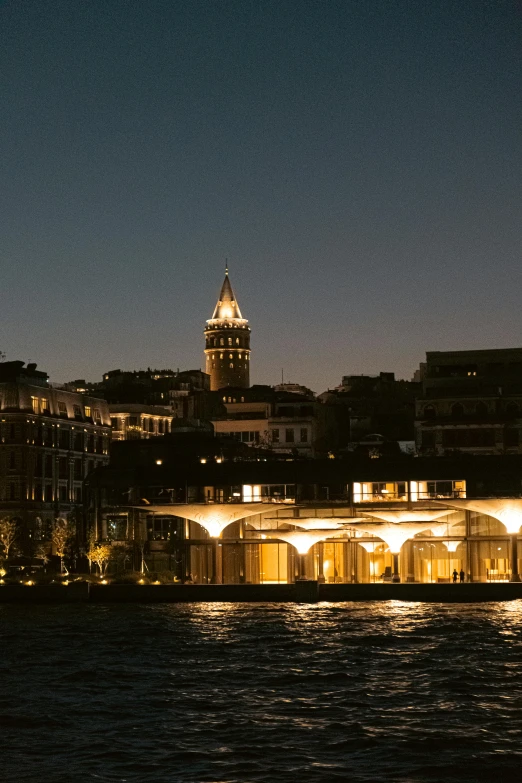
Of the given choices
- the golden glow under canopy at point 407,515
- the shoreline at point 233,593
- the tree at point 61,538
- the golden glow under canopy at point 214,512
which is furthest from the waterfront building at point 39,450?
the golden glow under canopy at point 407,515

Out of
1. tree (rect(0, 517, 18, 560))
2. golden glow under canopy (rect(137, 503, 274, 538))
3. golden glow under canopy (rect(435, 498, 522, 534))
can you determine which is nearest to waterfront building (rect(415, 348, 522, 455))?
golden glow under canopy (rect(137, 503, 274, 538))

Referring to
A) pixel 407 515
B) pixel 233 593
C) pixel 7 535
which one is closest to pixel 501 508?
pixel 407 515

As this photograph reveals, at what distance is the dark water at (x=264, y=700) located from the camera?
34406 mm

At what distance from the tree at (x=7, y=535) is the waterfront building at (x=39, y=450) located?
100 inches

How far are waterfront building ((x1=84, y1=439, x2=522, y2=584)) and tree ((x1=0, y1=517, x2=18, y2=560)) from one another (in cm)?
1738

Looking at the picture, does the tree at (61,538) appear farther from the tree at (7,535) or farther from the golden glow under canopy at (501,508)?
the golden glow under canopy at (501,508)

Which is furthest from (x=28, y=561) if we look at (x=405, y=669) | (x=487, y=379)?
(x=405, y=669)

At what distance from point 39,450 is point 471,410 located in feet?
123

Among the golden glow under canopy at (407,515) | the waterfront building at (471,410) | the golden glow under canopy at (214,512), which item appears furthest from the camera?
the waterfront building at (471,410)

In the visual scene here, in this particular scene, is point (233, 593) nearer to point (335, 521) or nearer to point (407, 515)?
point (335, 521)

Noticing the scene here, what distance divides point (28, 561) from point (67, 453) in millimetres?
28903

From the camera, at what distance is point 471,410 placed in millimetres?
131500

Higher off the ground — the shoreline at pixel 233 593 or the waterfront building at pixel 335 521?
the waterfront building at pixel 335 521

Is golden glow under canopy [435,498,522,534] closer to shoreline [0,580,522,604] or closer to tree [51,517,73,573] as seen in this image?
shoreline [0,580,522,604]
